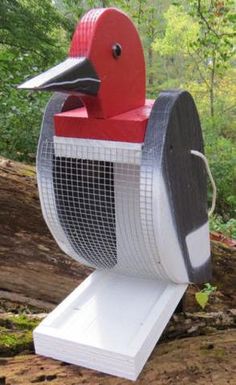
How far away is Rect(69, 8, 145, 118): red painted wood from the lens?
0.82 m

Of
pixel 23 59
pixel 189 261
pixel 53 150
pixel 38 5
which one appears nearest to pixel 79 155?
pixel 53 150

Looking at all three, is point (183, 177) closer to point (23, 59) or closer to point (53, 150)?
point (53, 150)

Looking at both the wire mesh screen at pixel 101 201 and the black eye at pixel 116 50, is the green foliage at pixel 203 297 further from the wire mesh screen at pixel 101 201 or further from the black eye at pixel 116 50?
the black eye at pixel 116 50

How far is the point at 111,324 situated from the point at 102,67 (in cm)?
55

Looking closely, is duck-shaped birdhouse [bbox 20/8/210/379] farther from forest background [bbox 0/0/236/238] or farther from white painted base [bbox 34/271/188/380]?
forest background [bbox 0/0/236/238]

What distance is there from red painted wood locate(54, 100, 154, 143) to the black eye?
0.39 feet

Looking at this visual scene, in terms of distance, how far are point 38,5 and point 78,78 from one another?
2.85 metres

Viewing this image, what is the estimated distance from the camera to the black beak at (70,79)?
→ 2.35 ft

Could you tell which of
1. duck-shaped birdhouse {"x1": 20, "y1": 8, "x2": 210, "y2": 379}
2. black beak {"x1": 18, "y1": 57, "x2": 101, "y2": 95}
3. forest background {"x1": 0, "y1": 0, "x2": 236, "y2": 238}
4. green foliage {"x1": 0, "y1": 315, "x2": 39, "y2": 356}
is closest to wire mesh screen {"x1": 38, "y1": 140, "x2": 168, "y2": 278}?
duck-shaped birdhouse {"x1": 20, "y1": 8, "x2": 210, "y2": 379}

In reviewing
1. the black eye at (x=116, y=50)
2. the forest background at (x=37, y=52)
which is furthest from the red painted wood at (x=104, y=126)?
the forest background at (x=37, y=52)

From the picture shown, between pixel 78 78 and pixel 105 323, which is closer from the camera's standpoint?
pixel 78 78

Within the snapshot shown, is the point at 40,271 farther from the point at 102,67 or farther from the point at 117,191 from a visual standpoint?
the point at 102,67

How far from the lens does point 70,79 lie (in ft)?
2.46

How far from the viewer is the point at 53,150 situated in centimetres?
92
